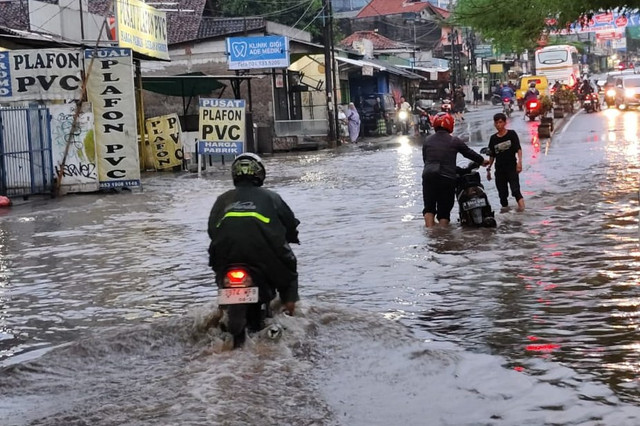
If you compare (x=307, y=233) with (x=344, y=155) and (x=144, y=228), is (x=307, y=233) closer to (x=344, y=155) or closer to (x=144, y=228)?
(x=144, y=228)

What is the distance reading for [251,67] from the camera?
35.4 m

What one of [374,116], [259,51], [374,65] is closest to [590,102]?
[374,116]

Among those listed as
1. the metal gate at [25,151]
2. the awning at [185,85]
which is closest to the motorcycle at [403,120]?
the awning at [185,85]

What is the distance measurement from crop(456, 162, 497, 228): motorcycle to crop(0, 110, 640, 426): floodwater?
0.31m

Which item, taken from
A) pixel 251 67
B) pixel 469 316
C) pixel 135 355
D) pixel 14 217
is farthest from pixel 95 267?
pixel 251 67

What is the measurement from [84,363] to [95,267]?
455 centimetres

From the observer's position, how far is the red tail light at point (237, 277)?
21.3 ft

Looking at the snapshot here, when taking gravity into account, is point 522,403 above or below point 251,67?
below

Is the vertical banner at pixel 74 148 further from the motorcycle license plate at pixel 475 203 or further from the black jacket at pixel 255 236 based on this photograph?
the black jacket at pixel 255 236

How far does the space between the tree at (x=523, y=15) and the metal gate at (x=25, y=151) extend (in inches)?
365

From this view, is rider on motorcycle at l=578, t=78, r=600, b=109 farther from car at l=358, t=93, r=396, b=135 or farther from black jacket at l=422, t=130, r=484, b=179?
black jacket at l=422, t=130, r=484, b=179

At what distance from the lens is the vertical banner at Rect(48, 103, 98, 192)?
67.3ft

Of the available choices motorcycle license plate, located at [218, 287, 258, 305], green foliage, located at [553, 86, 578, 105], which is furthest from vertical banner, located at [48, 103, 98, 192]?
green foliage, located at [553, 86, 578, 105]

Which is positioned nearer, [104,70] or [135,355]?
[135,355]
